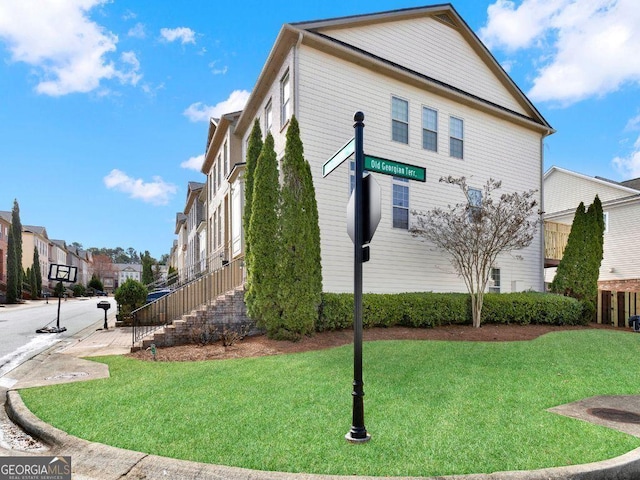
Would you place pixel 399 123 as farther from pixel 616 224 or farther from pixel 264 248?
pixel 616 224

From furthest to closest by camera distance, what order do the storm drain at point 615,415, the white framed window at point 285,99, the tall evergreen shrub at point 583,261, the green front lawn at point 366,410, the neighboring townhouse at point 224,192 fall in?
the tall evergreen shrub at point 583,261 < the neighboring townhouse at point 224,192 < the white framed window at point 285,99 < the storm drain at point 615,415 < the green front lawn at point 366,410

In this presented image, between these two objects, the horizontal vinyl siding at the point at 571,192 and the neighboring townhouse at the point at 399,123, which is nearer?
the neighboring townhouse at the point at 399,123

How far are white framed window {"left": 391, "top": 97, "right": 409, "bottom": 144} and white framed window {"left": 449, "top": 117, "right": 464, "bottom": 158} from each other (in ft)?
6.64

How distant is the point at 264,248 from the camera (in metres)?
10.1

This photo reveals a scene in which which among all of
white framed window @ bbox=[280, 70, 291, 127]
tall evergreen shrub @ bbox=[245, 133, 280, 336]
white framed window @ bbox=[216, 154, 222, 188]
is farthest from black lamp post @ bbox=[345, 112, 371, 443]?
white framed window @ bbox=[216, 154, 222, 188]

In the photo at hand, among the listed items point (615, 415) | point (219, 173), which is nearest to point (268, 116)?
point (219, 173)

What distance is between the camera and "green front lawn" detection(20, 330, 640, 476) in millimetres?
3580

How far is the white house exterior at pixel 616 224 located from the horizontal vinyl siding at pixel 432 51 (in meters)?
8.59

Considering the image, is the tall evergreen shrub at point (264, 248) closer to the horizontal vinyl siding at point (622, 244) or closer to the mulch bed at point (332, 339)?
the mulch bed at point (332, 339)

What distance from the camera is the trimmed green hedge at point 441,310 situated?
435 inches

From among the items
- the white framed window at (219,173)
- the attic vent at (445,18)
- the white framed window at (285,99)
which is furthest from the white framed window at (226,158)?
the attic vent at (445,18)

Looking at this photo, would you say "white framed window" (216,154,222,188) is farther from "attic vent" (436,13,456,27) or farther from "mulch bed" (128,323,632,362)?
"mulch bed" (128,323,632,362)

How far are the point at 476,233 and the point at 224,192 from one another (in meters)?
10.4

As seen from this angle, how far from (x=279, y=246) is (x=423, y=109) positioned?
767cm
